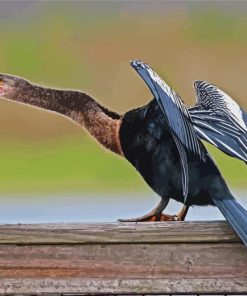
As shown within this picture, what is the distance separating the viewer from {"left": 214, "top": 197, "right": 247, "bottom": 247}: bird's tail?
219 centimetres

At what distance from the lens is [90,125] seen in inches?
91.7

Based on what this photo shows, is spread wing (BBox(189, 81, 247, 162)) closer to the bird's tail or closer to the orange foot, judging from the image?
the bird's tail

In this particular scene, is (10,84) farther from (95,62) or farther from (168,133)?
(168,133)

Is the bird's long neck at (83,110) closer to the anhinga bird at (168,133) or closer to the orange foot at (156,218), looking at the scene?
the anhinga bird at (168,133)

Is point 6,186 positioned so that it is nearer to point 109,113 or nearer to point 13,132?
point 13,132

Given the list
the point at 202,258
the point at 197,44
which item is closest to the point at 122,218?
the point at 202,258

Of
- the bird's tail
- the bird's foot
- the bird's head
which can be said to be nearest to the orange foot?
the bird's foot

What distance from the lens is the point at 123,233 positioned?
7.45ft

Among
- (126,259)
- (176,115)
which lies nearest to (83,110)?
(176,115)

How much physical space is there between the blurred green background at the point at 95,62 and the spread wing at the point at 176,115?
86mm

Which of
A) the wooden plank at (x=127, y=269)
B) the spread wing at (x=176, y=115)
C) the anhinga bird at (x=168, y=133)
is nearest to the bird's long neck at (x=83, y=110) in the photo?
the anhinga bird at (x=168, y=133)

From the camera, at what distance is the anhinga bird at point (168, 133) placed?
2219 mm

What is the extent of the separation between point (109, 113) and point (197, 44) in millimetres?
293

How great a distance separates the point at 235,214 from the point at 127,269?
12.0 inches
